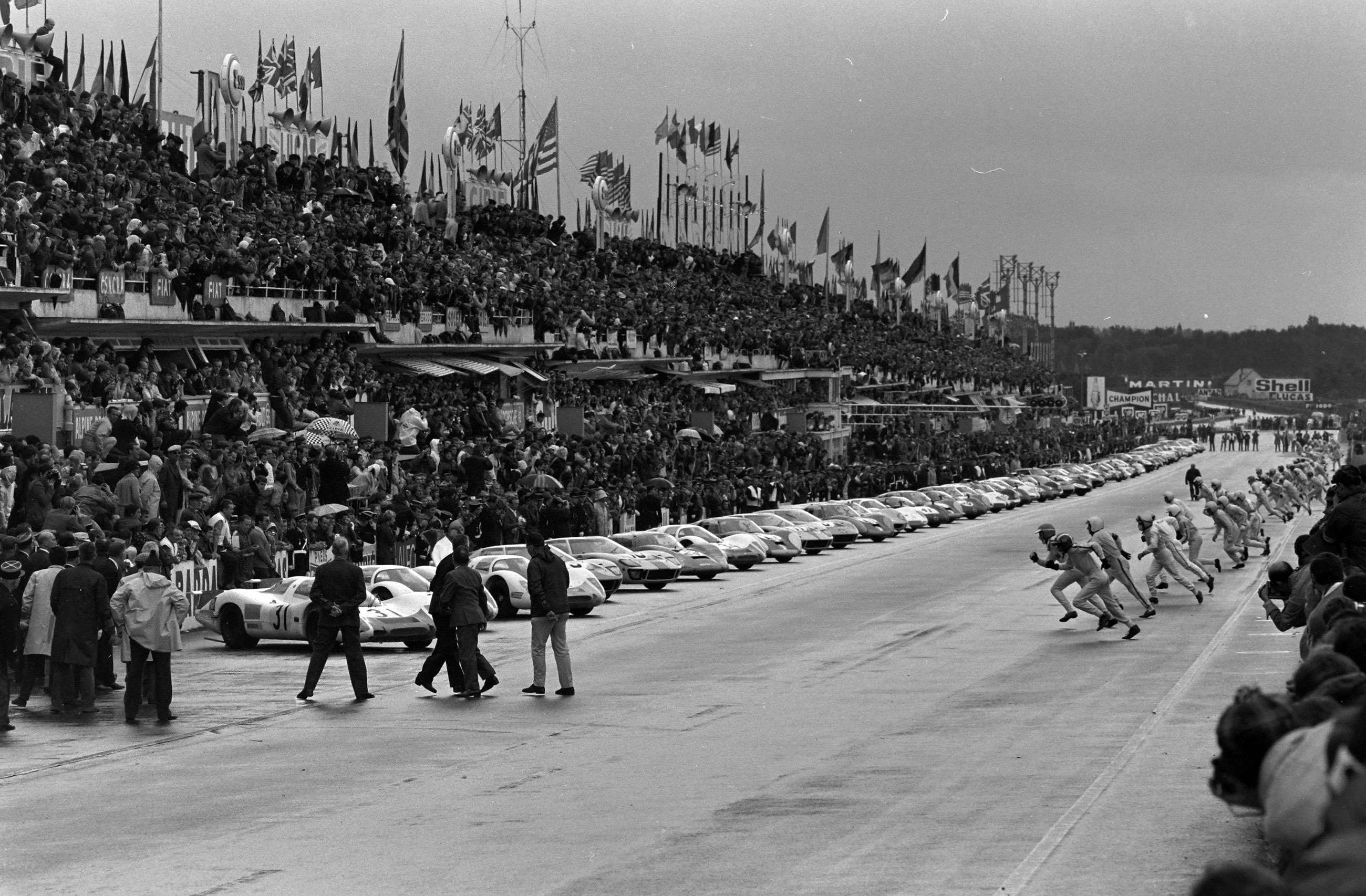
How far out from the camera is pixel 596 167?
73125mm

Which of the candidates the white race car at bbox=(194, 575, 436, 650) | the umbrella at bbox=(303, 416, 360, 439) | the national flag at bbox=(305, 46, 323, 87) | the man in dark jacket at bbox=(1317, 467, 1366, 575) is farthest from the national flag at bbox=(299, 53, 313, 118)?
the man in dark jacket at bbox=(1317, 467, 1366, 575)

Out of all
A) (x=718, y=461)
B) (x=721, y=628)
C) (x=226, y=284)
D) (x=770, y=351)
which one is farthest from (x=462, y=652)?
(x=770, y=351)

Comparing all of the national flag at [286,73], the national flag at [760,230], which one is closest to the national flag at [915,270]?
the national flag at [760,230]

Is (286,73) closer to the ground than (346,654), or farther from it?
farther from it

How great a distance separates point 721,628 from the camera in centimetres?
2692

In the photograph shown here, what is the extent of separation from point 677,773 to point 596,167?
60.3 meters

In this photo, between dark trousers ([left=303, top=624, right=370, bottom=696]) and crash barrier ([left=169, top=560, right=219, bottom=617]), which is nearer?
dark trousers ([left=303, top=624, right=370, bottom=696])

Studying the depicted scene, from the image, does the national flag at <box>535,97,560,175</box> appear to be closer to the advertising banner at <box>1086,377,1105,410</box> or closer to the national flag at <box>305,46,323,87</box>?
the national flag at <box>305,46,323,87</box>

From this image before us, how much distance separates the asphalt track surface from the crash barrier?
798mm

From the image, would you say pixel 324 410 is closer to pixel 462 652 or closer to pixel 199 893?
pixel 462 652

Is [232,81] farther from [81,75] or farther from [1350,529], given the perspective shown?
[1350,529]

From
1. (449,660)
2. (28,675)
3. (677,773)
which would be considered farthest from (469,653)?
(677,773)

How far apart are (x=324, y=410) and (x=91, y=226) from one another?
5735 mm

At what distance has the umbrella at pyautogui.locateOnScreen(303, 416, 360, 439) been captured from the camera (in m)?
33.6
